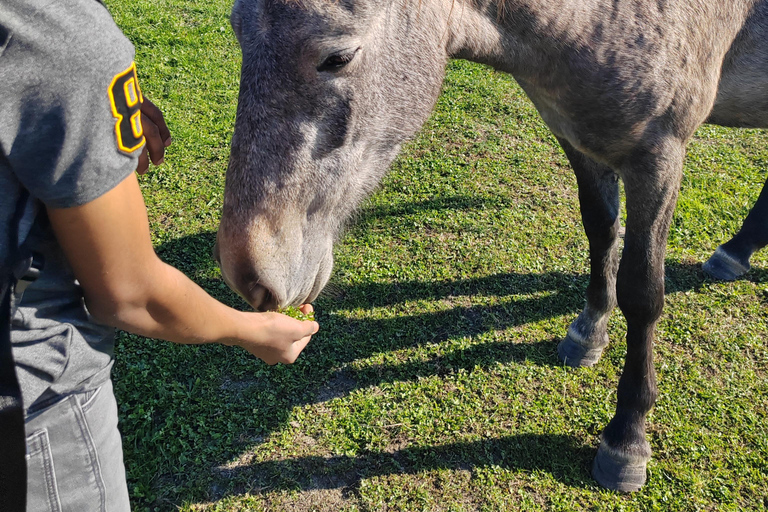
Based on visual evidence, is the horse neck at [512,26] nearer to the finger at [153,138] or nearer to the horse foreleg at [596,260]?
the horse foreleg at [596,260]

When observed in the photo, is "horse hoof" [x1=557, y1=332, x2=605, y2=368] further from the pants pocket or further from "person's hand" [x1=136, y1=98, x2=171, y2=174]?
the pants pocket

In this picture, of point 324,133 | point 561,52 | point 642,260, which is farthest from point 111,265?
point 642,260

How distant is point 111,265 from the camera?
1064mm

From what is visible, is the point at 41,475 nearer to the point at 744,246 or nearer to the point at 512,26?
the point at 512,26

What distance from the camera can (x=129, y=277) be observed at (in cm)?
111

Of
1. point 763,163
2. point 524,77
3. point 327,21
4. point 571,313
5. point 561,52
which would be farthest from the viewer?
point 763,163

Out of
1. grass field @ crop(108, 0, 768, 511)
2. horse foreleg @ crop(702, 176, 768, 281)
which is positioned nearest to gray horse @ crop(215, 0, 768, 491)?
grass field @ crop(108, 0, 768, 511)

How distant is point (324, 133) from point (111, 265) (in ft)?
2.91

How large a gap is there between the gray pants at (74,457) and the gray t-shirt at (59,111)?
0.42 feet

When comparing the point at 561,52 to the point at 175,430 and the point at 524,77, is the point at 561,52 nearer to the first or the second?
the point at 524,77

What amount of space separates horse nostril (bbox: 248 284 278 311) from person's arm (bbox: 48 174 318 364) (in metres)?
0.31

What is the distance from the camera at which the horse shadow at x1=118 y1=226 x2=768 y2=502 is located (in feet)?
8.77

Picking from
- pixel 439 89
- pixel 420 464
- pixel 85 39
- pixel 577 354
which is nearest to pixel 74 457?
pixel 85 39

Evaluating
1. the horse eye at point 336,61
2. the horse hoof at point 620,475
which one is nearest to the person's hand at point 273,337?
the horse eye at point 336,61
